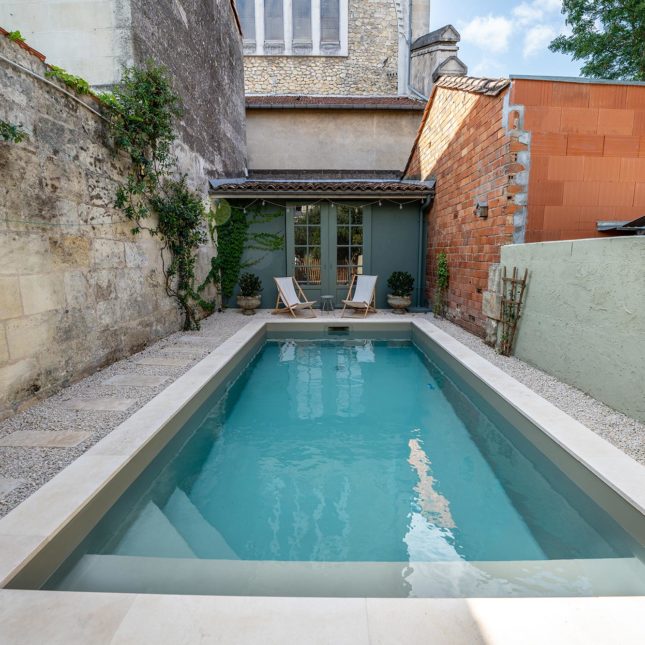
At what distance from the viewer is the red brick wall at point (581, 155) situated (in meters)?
4.52

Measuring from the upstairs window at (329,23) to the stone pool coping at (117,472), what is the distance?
14.6 meters

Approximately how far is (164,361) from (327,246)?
16.1 feet

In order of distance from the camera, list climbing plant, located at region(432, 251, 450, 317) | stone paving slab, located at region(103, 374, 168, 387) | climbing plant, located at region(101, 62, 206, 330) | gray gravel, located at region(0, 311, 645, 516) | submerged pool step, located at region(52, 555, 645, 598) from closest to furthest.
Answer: submerged pool step, located at region(52, 555, 645, 598) → gray gravel, located at region(0, 311, 645, 516) → stone paving slab, located at region(103, 374, 168, 387) → climbing plant, located at region(101, 62, 206, 330) → climbing plant, located at region(432, 251, 450, 317)

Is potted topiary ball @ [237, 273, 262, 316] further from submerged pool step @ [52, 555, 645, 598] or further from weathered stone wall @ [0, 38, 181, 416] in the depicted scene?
submerged pool step @ [52, 555, 645, 598]

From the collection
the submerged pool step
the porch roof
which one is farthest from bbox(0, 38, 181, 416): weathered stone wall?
the porch roof

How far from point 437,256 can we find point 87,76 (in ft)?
19.5

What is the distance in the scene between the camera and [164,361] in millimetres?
4383

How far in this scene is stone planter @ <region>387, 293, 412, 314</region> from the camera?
785 cm

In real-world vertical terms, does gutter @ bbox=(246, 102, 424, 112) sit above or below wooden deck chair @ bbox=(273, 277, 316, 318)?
above

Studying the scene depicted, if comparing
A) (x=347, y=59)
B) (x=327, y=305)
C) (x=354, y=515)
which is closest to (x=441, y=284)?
(x=327, y=305)

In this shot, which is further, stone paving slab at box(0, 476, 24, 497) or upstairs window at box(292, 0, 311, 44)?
upstairs window at box(292, 0, 311, 44)

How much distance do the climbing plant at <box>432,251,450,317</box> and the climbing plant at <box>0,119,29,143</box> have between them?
5.97 m

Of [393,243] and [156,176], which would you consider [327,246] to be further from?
[156,176]

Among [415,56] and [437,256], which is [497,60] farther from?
[437,256]
